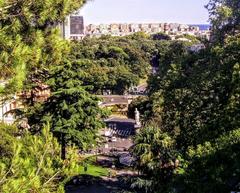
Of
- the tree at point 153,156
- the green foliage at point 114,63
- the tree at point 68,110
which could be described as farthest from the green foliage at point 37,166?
the green foliage at point 114,63

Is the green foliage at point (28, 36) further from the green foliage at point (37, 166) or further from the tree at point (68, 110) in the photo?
the tree at point (68, 110)

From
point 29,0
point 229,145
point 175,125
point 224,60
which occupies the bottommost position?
point 175,125

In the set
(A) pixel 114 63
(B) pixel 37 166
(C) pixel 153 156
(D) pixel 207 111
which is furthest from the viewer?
(A) pixel 114 63

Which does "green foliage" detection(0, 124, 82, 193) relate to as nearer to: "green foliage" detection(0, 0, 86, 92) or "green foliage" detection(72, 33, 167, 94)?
"green foliage" detection(0, 0, 86, 92)

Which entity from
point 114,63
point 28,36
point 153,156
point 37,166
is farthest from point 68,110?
point 114,63

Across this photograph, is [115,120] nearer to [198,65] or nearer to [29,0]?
[198,65]

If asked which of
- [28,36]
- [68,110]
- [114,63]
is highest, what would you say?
[28,36]

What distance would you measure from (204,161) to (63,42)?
5.80 metres

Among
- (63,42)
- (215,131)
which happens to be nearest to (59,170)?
(63,42)

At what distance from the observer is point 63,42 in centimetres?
1083

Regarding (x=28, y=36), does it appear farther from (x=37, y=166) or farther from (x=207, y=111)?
(x=207, y=111)

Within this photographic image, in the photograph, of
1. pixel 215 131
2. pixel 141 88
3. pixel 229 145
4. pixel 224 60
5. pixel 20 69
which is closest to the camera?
pixel 20 69

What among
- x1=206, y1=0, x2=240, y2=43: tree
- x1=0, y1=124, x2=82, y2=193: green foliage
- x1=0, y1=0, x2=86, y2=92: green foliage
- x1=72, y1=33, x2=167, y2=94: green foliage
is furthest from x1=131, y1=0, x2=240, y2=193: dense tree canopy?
x1=72, y1=33, x2=167, y2=94: green foliage

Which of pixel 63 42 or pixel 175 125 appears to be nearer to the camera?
pixel 63 42
